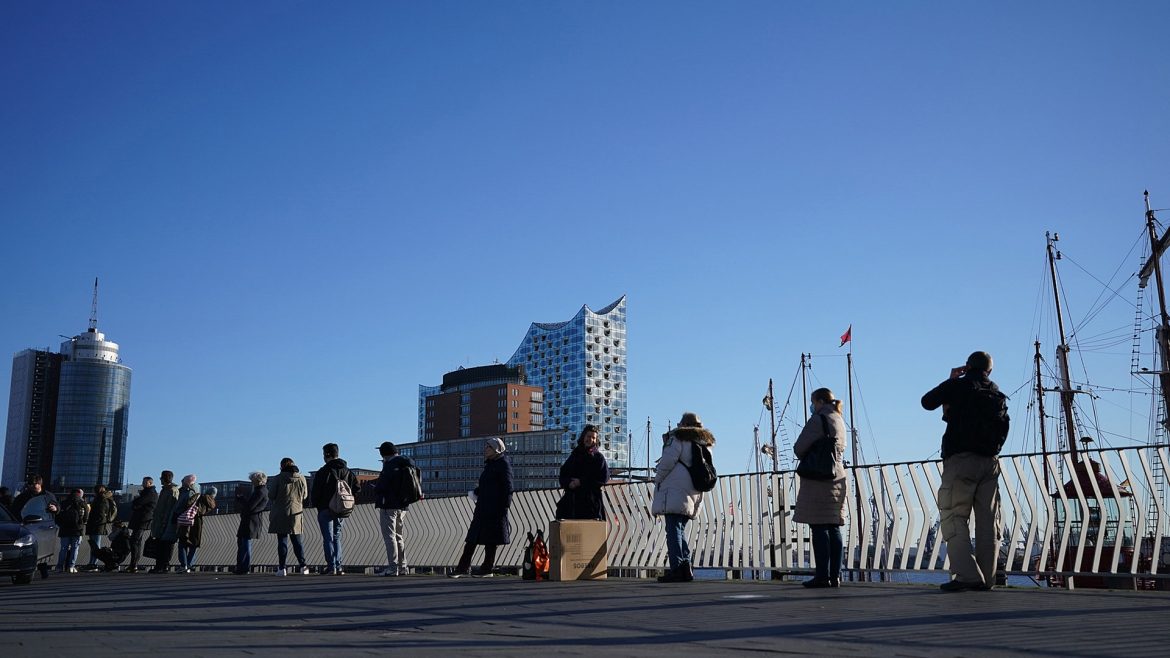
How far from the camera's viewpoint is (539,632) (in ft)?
20.7

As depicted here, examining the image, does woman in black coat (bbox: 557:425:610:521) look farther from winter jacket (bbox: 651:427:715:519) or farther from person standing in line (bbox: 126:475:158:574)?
person standing in line (bbox: 126:475:158:574)

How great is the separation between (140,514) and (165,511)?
1.68 meters

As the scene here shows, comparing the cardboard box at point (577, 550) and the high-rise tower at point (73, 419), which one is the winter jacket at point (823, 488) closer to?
the cardboard box at point (577, 550)

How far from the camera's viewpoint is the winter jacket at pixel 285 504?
17.0m

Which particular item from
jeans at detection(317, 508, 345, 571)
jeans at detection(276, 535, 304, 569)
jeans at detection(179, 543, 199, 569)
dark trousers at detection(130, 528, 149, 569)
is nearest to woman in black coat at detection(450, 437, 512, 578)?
jeans at detection(317, 508, 345, 571)

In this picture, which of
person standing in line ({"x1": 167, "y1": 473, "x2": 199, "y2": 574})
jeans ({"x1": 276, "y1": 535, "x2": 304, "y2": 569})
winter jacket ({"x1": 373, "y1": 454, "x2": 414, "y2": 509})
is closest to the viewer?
winter jacket ({"x1": 373, "y1": 454, "x2": 414, "y2": 509})

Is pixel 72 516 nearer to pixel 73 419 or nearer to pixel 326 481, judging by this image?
pixel 326 481

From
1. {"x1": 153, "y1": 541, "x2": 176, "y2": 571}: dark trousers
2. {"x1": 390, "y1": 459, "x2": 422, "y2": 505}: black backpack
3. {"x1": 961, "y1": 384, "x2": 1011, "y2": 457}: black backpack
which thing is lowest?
{"x1": 153, "y1": 541, "x2": 176, "y2": 571}: dark trousers

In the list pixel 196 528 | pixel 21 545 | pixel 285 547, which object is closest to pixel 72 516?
pixel 196 528

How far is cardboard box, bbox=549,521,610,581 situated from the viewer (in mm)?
12375

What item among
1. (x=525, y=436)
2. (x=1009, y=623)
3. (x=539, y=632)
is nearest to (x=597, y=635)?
(x=539, y=632)

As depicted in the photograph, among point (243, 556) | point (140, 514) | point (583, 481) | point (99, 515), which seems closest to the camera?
point (583, 481)

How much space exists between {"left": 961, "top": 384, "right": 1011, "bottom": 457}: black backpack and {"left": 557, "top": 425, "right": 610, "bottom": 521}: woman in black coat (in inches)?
194

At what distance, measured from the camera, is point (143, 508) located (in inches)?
828
